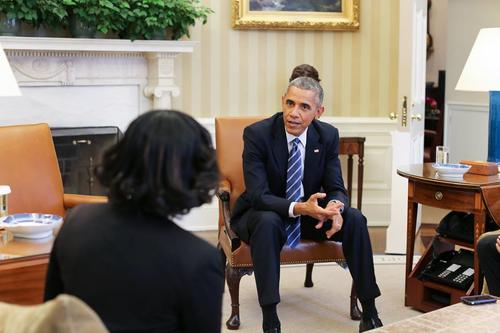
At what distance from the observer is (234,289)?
150 inches

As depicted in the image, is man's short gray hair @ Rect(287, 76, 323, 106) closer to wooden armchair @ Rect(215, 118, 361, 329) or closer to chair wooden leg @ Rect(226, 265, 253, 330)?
wooden armchair @ Rect(215, 118, 361, 329)

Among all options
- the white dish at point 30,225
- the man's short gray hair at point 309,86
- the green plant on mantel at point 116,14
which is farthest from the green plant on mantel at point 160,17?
the white dish at point 30,225

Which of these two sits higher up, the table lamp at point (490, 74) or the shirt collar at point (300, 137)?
the table lamp at point (490, 74)

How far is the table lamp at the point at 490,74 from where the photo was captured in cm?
413

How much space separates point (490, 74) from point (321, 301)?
4.65 feet

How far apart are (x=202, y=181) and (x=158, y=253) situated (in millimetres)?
170

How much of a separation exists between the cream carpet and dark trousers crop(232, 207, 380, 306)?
0.31 m

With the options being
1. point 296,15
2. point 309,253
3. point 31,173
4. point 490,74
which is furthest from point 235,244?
point 296,15

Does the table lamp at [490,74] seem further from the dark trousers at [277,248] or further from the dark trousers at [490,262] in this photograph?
the dark trousers at [277,248]

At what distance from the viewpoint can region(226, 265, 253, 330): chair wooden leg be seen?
12.5ft

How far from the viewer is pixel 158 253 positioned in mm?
1660

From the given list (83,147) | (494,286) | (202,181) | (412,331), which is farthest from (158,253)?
(83,147)

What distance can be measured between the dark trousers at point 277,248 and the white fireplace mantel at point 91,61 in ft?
6.48

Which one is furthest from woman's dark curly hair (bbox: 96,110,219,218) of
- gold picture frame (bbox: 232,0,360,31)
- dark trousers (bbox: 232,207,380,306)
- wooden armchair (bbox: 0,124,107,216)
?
gold picture frame (bbox: 232,0,360,31)
